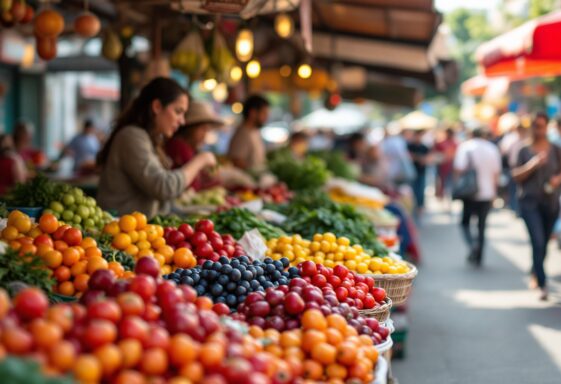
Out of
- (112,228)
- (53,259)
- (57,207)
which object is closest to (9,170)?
(57,207)

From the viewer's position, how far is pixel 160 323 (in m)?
2.52

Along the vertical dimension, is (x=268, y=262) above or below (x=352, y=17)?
below

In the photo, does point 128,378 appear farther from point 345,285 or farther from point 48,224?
point 48,224

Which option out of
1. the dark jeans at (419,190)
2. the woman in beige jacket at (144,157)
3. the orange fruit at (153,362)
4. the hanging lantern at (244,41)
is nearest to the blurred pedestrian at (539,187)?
the hanging lantern at (244,41)

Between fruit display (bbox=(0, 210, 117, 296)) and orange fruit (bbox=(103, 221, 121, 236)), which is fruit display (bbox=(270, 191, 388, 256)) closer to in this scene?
orange fruit (bbox=(103, 221, 121, 236))

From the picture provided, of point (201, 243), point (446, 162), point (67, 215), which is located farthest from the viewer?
point (446, 162)

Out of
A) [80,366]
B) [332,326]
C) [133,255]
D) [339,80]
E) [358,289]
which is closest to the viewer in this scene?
[80,366]

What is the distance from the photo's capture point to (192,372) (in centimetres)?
224

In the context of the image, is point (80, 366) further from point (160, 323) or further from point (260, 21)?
point (260, 21)

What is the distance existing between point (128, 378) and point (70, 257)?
151cm

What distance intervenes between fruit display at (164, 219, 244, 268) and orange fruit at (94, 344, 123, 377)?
1896mm

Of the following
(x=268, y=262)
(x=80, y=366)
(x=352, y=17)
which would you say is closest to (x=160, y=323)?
(x=80, y=366)

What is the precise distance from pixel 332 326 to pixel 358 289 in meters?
0.81

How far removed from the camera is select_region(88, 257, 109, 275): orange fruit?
3.47 m
